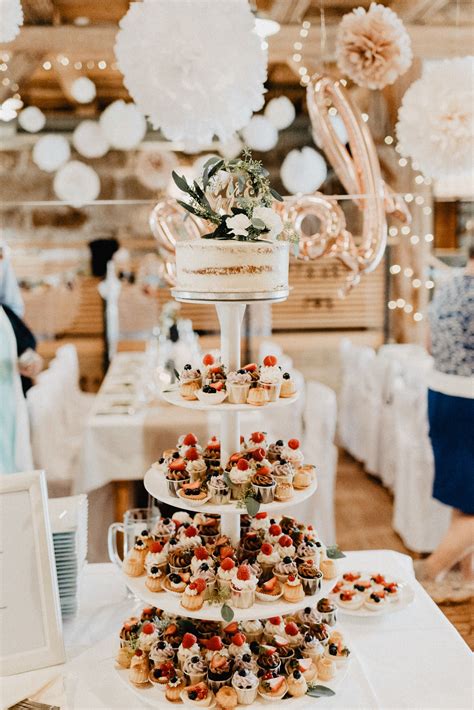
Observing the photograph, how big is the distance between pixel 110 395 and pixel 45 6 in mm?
1778

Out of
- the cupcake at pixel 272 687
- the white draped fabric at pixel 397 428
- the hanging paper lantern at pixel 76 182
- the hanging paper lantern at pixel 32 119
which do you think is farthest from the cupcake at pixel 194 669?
the hanging paper lantern at pixel 76 182

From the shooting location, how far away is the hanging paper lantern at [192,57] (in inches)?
70.8

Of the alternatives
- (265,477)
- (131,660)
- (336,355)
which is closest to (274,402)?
(265,477)

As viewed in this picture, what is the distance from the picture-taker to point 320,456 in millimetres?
3232

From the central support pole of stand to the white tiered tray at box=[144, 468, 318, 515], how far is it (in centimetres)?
6

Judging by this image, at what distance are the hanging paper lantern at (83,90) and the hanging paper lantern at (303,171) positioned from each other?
36.4 inches

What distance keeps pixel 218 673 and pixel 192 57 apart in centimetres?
146

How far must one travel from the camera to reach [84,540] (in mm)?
1637

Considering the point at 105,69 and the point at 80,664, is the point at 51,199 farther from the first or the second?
the point at 80,664

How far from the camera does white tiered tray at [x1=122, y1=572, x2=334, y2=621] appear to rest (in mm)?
1229

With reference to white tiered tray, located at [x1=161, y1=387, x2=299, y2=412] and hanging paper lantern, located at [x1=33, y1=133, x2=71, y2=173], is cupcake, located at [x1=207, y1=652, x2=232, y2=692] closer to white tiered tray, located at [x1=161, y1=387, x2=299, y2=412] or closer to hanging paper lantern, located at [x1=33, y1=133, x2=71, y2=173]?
white tiered tray, located at [x1=161, y1=387, x2=299, y2=412]

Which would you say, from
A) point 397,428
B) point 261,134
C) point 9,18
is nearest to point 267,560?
point 9,18

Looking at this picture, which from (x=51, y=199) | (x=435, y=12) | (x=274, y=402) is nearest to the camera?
(x=274, y=402)

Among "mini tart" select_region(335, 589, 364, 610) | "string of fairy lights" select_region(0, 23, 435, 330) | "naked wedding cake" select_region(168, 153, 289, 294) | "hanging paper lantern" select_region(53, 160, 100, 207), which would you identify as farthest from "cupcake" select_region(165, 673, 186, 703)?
"hanging paper lantern" select_region(53, 160, 100, 207)
